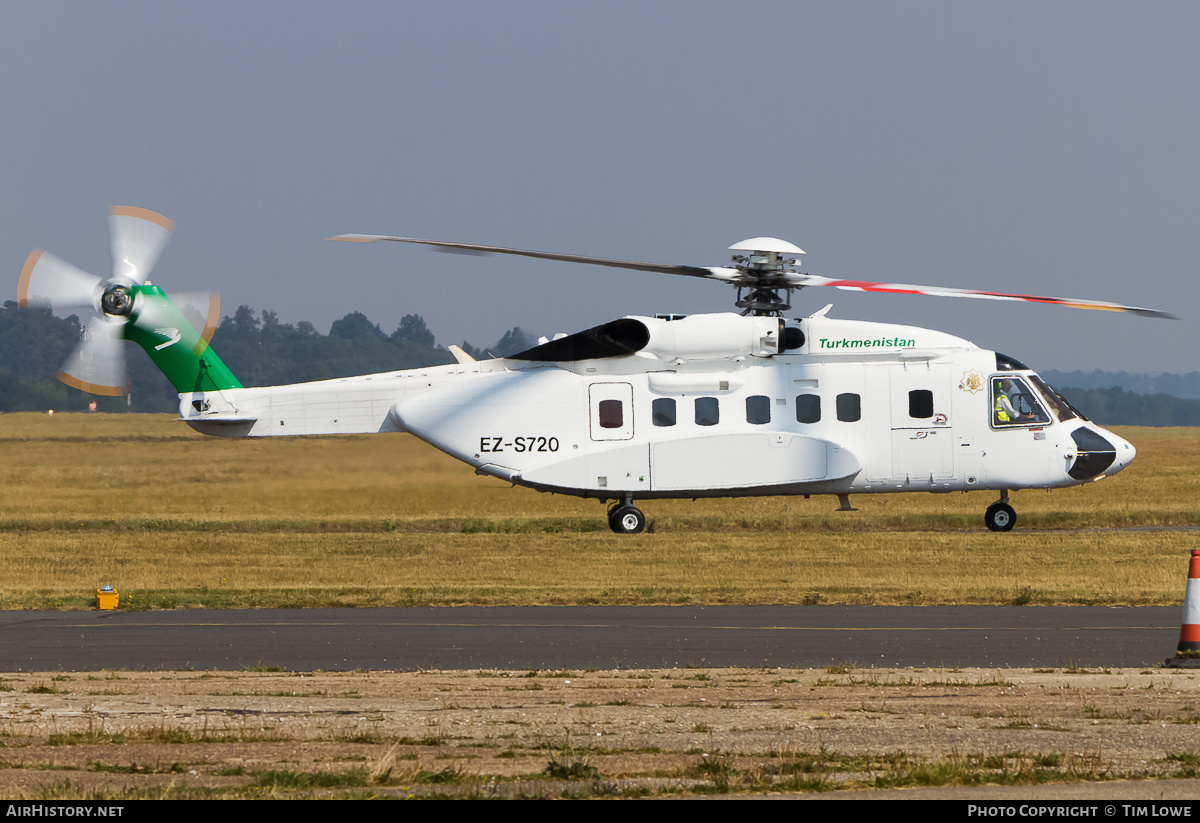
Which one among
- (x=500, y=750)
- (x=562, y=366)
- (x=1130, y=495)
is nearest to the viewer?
(x=500, y=750)

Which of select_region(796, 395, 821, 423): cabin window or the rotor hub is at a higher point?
the rotor hub

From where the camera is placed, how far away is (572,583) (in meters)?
21.1

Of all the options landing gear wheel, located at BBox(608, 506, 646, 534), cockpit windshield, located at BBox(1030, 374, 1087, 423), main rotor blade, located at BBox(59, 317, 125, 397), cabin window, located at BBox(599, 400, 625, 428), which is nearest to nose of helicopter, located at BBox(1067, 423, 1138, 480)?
cockpit windshield, located at BBox(1030, 374, 1087, 423)

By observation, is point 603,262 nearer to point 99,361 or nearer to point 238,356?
point 99,361

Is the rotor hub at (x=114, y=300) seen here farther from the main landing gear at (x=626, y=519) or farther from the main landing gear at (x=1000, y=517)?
the main landing gear at (x=1000, y=517)

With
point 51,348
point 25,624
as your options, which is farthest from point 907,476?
point 51,348

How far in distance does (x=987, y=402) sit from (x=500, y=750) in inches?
773

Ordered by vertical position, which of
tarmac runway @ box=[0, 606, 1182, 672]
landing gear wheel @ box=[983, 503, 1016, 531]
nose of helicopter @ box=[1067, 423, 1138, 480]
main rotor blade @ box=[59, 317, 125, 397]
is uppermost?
main rotor blade @ box=[59, 317, 125, 397]

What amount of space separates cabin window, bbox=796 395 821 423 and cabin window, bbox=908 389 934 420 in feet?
5.67

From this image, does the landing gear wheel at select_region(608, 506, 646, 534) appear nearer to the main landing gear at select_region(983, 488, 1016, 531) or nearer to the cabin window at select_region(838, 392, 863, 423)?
the cabin window at select_region(838, 392, 863, 423)

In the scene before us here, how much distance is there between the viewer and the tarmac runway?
12.8m

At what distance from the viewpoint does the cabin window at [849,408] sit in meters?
25.6

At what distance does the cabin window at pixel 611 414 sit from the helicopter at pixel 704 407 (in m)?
0.03

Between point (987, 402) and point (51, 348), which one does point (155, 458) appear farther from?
point (51, 348)
